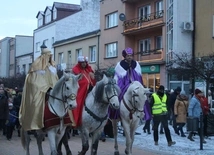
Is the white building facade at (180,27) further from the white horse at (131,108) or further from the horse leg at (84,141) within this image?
the horse leg at (84,141)

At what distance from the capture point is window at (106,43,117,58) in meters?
33.5

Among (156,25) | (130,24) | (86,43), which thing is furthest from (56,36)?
(156,25)

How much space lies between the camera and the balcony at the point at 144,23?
28.2 m

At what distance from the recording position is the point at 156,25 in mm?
28094

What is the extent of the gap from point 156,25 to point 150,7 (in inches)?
104

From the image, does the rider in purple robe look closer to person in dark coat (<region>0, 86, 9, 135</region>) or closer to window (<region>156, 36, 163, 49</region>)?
person in dark coat (<region>0, 86, 9, 135</region>)

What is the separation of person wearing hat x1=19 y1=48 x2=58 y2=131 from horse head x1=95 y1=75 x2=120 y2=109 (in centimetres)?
107

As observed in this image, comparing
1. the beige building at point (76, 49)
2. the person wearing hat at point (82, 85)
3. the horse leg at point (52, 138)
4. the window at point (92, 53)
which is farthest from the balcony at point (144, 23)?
the horse leg at point (52, 138)

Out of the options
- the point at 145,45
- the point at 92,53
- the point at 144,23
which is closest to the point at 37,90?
the point at 144,23

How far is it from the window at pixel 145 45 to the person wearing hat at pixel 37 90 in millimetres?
21465

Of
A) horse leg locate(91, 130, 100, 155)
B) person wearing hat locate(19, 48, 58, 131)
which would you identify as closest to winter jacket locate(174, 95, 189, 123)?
horse leg locate(91, 130, 100, 155)

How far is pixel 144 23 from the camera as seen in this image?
98.3 feet

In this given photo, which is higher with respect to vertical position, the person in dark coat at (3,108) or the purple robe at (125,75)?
the purple robe at (125,75)

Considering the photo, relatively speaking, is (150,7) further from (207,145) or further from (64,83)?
(64,83)
